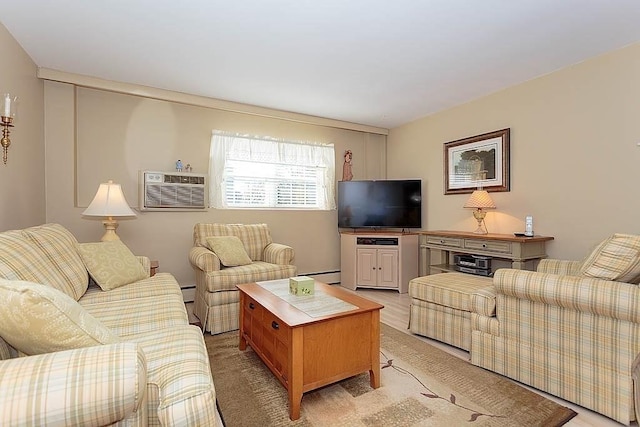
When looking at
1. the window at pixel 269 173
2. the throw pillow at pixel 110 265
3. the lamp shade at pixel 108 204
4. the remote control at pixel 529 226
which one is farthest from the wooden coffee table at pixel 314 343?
the window at pixel 269 173

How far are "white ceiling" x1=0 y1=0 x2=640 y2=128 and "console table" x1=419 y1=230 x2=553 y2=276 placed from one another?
5.16 ft

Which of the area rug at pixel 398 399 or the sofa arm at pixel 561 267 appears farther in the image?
the sofa arm at pixel 561 267

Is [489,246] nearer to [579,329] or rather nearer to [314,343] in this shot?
[579,329]

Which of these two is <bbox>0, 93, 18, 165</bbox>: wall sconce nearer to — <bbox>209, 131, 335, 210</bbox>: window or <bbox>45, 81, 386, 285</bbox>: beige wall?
<bbox>45, 81, 386, 285</bbox>: beige wall

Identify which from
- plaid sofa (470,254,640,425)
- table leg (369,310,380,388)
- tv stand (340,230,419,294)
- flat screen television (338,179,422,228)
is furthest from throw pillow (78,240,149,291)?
flat screen television (338,179,422,228)

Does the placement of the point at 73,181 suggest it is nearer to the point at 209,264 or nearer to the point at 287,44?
the point at 209,264

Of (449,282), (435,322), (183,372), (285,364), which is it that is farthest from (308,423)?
(449,282)

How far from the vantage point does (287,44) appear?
2.56 meters

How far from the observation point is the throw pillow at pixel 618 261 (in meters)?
1.62

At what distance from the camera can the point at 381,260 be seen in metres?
4.30

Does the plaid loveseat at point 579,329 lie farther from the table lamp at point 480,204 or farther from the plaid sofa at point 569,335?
the table lamp at point 480,204

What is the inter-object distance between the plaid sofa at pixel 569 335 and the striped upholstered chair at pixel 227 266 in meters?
1.87

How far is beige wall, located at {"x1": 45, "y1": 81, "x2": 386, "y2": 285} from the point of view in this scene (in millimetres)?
3229

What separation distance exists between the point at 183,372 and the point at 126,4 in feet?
7.41
